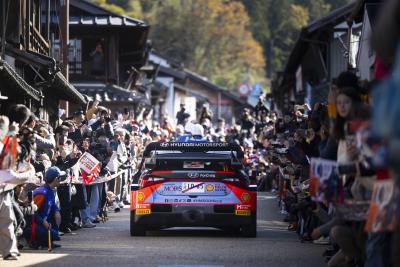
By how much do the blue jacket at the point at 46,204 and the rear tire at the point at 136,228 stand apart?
2.13m

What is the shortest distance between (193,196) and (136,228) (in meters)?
1.12

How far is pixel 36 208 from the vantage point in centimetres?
1650

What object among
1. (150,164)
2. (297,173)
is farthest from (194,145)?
(297,173)

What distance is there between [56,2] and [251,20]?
9458 cm

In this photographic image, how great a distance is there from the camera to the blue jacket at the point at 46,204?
16.7m

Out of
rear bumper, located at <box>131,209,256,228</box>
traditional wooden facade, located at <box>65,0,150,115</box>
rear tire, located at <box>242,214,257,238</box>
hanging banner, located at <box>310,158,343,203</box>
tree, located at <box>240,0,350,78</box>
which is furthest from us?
tree, located at <box>240,0,350,78</box>

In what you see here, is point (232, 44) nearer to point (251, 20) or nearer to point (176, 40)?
point (176, 40)

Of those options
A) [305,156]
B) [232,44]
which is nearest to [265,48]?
[232,44]

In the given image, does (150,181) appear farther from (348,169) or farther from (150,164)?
(348,169)

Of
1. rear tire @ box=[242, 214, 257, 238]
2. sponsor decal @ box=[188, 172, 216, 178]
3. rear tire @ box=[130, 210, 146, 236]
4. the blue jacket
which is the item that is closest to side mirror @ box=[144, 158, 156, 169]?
sponsor decal @ box=[188, 172, 216, 178]

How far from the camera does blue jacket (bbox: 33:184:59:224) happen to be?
16.7 metres

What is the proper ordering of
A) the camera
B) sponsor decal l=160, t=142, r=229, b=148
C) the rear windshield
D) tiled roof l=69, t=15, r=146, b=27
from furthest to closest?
tiled roof l=69, t=15, r=146, b=27 → sponsor decal l=160, t=142, r=229, b=148 → the rear windshield → the camera

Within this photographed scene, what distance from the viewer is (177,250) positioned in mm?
16391

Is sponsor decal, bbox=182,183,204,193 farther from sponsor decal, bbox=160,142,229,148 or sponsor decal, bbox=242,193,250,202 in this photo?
sponsor decal, bbox=160,142,229,148
